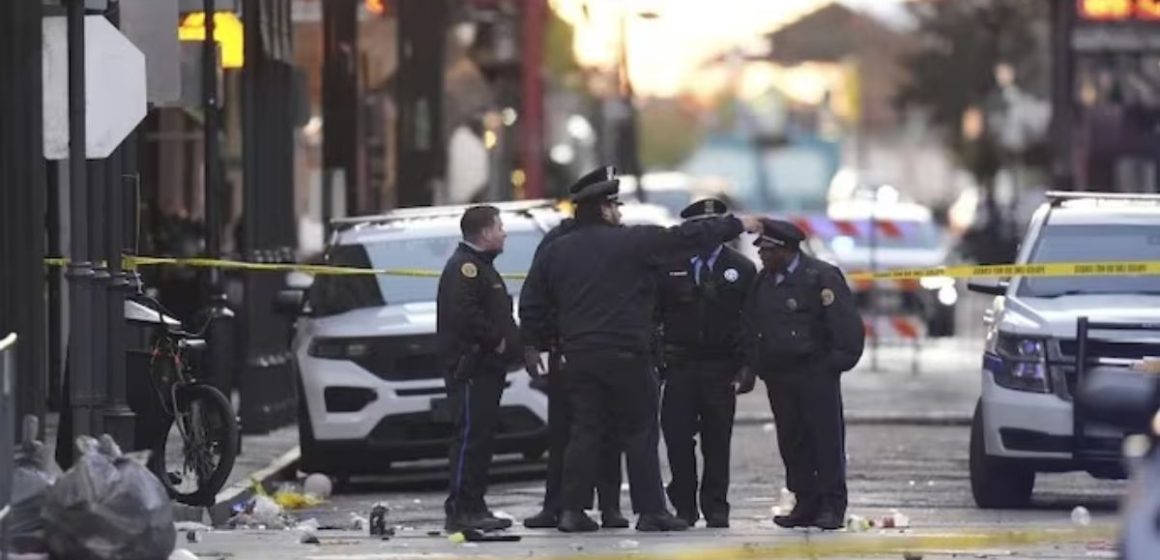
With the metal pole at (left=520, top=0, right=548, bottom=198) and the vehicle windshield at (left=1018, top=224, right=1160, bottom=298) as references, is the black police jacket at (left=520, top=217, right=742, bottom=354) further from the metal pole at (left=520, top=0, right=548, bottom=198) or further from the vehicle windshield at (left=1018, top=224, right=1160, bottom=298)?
the metal pole at (left=520, top=0, right=548, bottom=198)

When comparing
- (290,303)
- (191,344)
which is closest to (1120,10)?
(290,303)

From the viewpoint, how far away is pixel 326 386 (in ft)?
61.5

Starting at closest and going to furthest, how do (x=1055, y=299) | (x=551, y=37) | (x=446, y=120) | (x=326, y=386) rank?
(x=1055, y=299)
(x=326, y=386)
(x=446, y=120)
(x=551, y=37)

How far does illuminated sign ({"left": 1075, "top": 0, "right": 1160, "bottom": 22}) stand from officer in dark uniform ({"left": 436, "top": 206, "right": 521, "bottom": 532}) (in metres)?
21.7

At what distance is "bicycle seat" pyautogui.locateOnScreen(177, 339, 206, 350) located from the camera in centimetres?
1584

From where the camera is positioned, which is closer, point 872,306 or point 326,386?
point 326,386

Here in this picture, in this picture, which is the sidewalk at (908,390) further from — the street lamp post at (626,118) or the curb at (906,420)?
the street lamp post at (626,118)

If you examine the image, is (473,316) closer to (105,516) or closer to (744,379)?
(744,379)

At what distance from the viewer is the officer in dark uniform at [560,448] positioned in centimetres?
1486

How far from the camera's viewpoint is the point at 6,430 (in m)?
11.6

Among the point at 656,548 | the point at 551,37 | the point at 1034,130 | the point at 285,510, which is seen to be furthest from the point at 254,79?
the point at 1034,130

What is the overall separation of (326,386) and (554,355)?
13.2 ft

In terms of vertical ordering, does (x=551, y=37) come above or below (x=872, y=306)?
above

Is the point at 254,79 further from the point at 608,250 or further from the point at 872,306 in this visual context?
the point at 872,306
